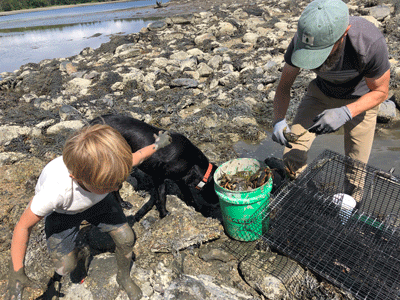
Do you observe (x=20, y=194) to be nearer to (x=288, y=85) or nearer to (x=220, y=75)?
(x=288, y=85)

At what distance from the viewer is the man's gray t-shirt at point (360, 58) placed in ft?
7.14

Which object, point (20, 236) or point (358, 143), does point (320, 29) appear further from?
point (20, 236)

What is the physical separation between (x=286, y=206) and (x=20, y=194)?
3.45 metres

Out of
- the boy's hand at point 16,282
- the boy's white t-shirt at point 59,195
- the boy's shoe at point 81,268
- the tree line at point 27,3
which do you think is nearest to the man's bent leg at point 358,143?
the boy's white t-shirt at point 59,195

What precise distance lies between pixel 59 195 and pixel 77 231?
602 mm

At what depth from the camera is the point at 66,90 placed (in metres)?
8.18

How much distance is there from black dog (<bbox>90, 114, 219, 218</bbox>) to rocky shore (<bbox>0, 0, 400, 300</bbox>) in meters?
0.32

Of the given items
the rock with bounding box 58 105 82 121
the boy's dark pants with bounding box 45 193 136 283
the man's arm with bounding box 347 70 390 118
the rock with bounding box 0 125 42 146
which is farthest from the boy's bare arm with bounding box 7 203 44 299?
the rock with bounding box 58 105 82 121

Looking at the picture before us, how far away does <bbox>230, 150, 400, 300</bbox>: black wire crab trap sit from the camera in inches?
88.7

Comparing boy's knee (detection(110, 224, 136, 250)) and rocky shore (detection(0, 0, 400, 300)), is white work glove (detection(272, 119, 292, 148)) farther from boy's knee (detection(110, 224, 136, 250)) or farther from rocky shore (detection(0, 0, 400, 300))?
boy's knee (detection(110, 224, 136, 250))

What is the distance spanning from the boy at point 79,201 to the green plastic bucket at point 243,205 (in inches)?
29.8

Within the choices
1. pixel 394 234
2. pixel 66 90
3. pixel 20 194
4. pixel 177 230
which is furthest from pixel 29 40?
pixel 394 234

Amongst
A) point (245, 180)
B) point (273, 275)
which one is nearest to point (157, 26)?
point (245, 180)

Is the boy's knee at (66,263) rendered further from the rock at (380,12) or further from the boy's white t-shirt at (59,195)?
the rock at (380,12)
